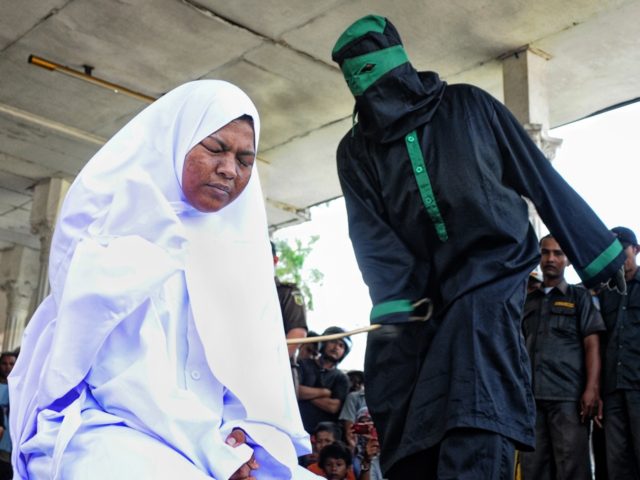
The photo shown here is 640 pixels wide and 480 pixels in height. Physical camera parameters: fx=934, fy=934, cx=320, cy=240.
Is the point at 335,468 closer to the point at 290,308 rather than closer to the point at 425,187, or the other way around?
the point at 290,308

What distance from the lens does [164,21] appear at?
8.58 meters

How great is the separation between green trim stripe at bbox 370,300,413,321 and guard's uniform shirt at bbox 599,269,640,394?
3.31 meters

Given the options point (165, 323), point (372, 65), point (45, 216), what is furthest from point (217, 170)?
point (45, 216)

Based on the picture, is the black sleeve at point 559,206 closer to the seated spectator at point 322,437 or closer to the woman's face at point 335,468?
the woman's face at point 335,468

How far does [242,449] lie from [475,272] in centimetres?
105

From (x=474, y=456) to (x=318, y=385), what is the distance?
197 inches

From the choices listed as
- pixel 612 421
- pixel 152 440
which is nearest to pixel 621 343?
pixel 612 421

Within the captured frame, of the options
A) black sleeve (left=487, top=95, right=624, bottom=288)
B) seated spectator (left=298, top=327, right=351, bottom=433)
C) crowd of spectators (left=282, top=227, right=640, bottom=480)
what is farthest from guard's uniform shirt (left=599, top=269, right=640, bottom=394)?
black sleeve (left=487, top=95, right=624, bottom=288)

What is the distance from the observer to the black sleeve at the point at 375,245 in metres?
3.21

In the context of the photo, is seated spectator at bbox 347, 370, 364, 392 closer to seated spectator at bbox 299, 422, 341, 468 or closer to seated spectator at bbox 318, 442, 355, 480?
seated spectator at bbox 299, 422, 341, 468

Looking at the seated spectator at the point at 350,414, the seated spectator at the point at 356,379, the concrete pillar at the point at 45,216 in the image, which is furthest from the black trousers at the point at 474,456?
the concrete pillar at the point at 45,216

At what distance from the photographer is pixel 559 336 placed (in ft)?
20.9

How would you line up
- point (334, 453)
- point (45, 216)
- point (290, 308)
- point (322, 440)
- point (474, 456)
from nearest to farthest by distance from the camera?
point (474, 456), point (290, 308), point (334, 453), point (322, 440), point (45, 216)

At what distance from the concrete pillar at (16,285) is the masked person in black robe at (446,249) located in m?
14.5
